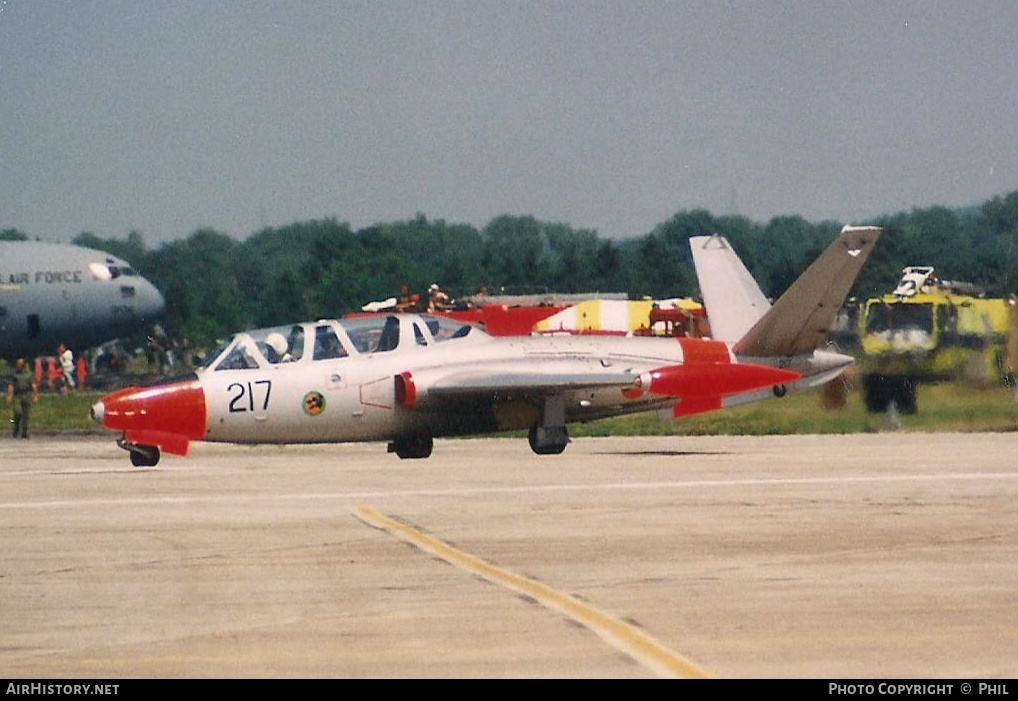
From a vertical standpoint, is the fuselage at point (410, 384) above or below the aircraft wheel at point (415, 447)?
above

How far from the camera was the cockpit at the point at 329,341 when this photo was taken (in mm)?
25094

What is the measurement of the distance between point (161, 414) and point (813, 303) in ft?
31.4

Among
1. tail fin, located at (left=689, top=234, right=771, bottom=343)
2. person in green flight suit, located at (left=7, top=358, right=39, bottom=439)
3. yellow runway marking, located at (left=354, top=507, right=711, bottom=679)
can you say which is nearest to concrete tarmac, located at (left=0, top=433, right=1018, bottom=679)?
yellow runway marking, located at (left=354, top=507, right=711, bottom=679)

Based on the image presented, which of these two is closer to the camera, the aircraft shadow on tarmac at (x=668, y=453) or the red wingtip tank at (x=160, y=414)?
the red wingtip tank at (x=160, y=414)

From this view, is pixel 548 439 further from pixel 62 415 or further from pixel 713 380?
pixel 62 415

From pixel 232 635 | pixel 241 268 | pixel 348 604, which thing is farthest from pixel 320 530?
pixel 241 268

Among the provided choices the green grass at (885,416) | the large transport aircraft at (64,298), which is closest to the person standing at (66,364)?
the large transport aircraft at (64,298)

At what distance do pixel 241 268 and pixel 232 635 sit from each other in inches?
4166

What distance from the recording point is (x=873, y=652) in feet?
30.4

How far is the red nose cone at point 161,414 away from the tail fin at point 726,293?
376 inches

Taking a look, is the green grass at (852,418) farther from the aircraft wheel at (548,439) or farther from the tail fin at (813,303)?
the aircraft wheel at (548,439)

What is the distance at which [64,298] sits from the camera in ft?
191

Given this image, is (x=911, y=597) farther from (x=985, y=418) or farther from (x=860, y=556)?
(x=985, y=418)

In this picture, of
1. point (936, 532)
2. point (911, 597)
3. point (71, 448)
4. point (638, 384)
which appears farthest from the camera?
point (71, 448)
